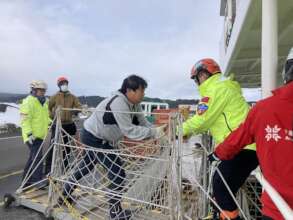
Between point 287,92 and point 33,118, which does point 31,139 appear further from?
point 287,92

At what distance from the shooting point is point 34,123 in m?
5.62

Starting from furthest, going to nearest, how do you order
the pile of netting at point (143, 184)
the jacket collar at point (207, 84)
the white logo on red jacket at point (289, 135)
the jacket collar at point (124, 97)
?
1. the jacket collar at point (124, 97)
2. the pile of netting at point (143, 184)
3. the jacket collar at point (207, 84)
4. the white logo on red jacket at point (289, 135)

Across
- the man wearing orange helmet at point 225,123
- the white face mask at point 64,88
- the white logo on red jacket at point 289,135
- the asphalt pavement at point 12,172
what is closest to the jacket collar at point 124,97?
the man wearing orange helmet at point 225,123

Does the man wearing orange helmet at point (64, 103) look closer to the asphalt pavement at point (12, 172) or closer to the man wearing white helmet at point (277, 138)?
the asphalt pavement at point (12, 172)

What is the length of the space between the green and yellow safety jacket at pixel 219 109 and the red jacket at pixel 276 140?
1.00m

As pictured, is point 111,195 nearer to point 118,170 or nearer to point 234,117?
point 118,170

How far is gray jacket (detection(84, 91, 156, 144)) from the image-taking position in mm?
3758

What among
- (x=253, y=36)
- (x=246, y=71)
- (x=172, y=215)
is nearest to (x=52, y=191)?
(x=172, y=215)

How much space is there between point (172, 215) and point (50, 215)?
189 centimetres

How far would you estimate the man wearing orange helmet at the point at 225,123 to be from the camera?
306 centimetres

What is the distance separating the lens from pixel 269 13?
2996 mm

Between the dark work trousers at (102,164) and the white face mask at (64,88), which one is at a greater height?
the white face mask at (64,88)

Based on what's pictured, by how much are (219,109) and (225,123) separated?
16 centimetres

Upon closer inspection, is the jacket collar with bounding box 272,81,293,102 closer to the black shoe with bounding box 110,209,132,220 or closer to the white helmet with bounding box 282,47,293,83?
the white helmet with bounding box 282,47,293,83
